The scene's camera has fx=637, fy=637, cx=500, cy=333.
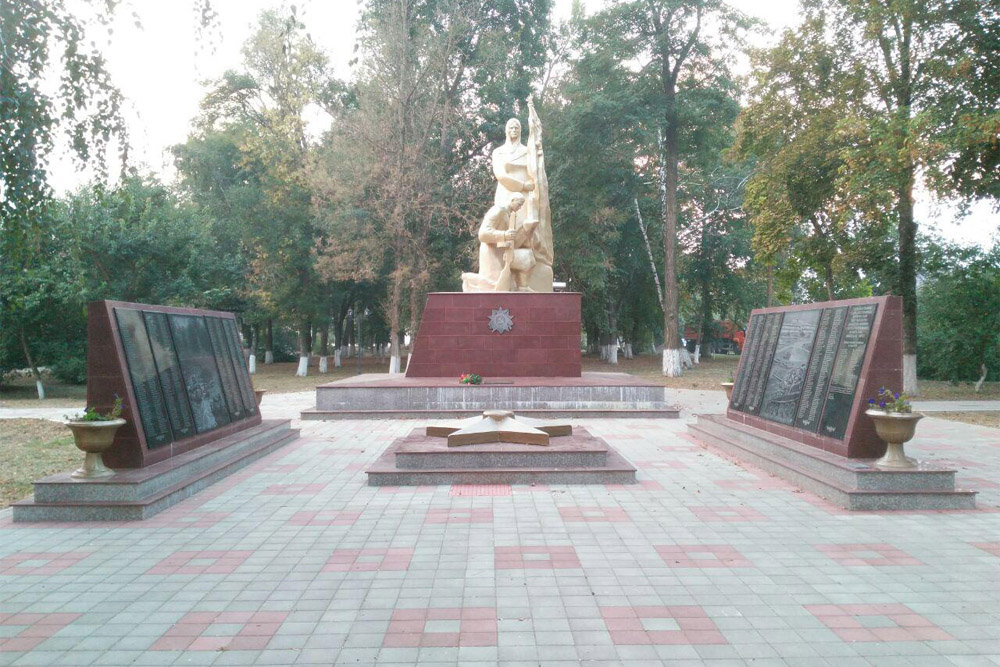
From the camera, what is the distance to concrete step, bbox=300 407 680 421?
11148 mm

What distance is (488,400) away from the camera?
11289mm

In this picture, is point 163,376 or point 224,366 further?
point 224,366

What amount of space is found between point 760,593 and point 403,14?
806 inches

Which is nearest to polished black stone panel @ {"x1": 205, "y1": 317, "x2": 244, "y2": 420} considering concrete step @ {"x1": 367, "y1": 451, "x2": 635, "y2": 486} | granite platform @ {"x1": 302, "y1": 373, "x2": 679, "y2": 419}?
concrete step @ {"x1": 367, "y1": 451, "x2": 635, "y2": 486}

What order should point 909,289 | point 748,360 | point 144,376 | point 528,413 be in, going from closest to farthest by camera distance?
1. point 144,376
2. point 748,360
3. point 528,413
4. point 909,289

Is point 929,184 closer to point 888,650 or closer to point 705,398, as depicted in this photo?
point 705,398

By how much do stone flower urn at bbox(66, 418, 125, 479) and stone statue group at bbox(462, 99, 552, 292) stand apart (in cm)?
867

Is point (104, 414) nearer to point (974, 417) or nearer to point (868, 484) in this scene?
point (868, 484)

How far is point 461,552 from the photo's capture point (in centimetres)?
437

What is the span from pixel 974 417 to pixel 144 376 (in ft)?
44.1

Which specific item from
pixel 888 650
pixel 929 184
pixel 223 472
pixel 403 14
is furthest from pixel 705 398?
pixel 403 14

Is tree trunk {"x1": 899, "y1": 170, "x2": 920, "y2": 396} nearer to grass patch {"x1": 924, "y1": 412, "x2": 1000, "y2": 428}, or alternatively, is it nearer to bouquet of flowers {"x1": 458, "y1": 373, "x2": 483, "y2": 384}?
grass patch {"x1": 924, "y1": 412, "x2": 1000, "y2": 428}

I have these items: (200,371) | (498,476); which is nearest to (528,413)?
(498,476)

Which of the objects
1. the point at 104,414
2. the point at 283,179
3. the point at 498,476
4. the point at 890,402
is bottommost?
the point at 498,476
